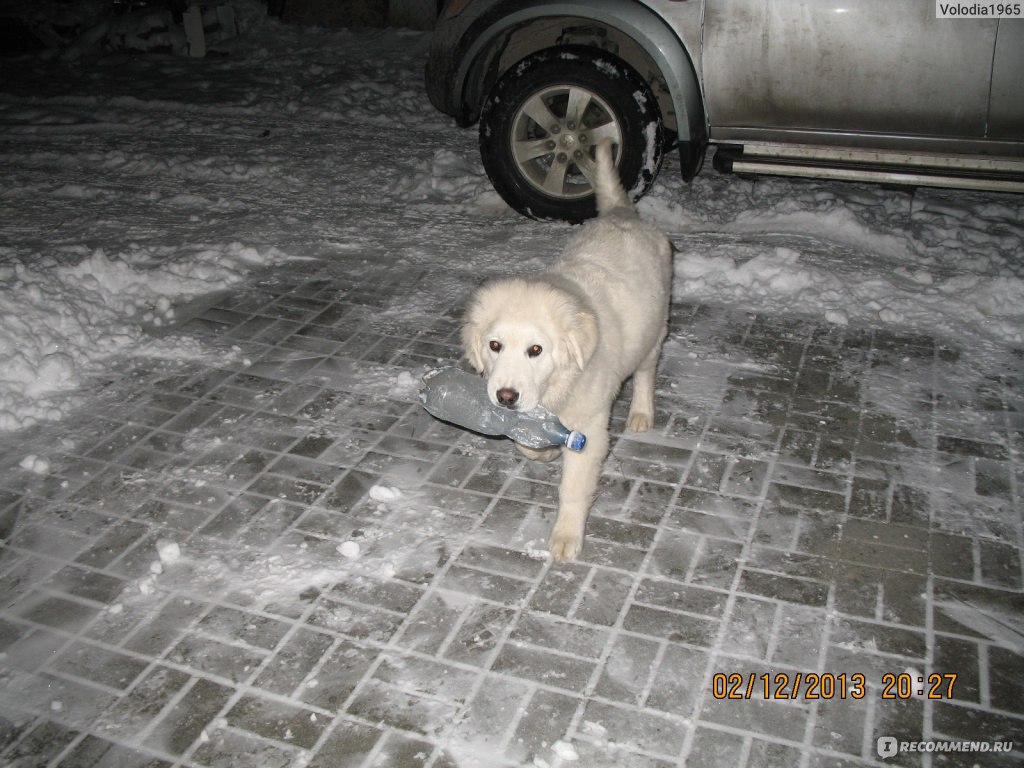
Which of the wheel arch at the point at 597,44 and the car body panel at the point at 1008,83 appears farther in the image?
the wheel arch at the point at 597,44

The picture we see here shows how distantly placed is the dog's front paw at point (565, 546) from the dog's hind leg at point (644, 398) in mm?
986

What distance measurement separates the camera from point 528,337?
3209 millimetres

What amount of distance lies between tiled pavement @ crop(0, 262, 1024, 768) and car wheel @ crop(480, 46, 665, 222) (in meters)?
2.16

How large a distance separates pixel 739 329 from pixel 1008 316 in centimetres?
170

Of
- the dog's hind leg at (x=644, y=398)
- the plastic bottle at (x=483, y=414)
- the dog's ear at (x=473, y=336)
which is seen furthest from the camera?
the dog's hind leg at (x=644, y=398)

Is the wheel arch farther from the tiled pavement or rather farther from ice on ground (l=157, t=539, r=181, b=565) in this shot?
ice on ground (l=157, t=539, r=181, b=565)

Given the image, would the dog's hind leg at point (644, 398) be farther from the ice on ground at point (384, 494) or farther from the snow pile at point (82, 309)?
the snow pile at point (82, 309)

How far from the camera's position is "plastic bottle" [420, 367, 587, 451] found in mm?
3500

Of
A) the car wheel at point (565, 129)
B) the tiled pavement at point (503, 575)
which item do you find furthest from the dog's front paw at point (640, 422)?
the car wheel at point (565, 129)

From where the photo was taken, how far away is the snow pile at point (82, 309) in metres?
4.66

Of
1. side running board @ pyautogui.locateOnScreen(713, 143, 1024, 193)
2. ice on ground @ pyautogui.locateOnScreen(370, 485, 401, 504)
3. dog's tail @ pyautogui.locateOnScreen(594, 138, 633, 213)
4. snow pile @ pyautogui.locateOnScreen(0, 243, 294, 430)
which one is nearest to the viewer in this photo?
ice on ground @ pyautogui.locateOnScreen(370, 485, 401, 504)

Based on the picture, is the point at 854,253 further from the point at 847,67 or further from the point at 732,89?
the point at 732,89

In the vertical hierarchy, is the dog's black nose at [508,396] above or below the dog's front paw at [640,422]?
above

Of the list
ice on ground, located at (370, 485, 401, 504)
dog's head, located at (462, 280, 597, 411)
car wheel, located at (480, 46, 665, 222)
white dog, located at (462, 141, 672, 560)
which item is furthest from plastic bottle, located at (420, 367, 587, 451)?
car wheel, located at (480, 46, 665, 222)
